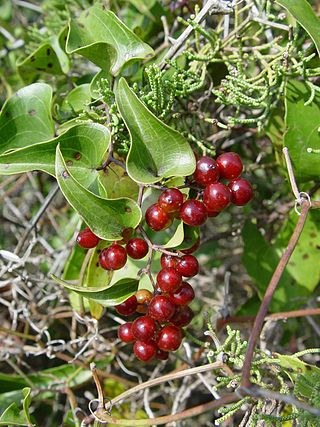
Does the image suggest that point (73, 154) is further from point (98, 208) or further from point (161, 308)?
point (161, 308)

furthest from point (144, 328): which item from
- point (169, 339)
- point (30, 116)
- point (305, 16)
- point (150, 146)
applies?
point (305, 16)

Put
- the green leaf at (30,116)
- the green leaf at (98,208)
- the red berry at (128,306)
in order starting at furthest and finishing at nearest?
the green leaf at (30,116), the red berry at (128,306), the green leaf at (98,208)

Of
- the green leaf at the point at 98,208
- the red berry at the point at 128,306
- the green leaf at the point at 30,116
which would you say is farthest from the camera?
the green leaf at the point at 30,116

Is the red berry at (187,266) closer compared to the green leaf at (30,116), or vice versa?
the red berry at (187,266)

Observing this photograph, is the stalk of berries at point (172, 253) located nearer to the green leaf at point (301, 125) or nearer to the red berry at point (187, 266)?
the red berry at point (187, 266)

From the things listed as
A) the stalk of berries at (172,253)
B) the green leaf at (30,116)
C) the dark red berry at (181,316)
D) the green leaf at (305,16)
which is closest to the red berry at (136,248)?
the stalk of berries at (172,253)

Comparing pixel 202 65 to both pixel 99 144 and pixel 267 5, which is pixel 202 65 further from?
pixel 99 144

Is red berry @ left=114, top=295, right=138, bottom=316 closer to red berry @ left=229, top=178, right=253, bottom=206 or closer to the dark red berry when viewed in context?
the dark red berry

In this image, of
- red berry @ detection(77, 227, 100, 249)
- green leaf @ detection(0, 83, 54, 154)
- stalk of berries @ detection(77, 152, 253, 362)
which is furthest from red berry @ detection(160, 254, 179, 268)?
green leaf @ detection(0, 83, 54, 154)
